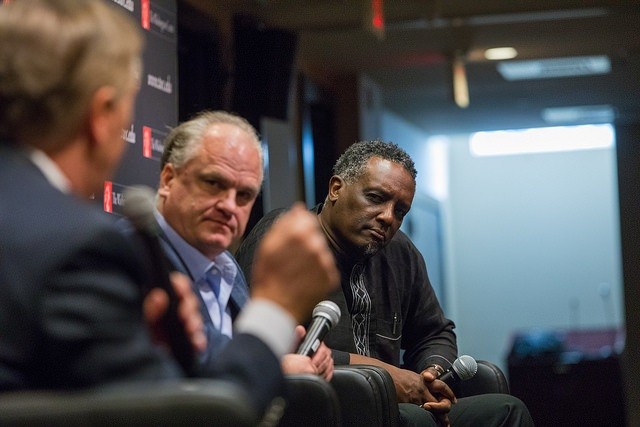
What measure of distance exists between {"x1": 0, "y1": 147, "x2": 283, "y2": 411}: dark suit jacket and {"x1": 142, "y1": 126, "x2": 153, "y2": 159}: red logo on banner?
2.74 meters

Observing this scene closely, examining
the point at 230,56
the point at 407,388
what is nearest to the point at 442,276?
the point at 230,56

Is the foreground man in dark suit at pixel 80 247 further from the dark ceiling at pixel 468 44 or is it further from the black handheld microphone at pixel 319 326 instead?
the dark ceiling at pixel 468 44

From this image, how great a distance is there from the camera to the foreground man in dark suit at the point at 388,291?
284 cm

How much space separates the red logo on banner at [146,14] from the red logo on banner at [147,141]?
0.41 meters

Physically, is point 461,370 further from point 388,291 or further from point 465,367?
point 388,291

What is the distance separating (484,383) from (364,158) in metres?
0.78

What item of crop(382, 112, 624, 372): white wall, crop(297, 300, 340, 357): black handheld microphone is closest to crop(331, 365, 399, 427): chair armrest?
crop(297, 300, 340, 357): black handheld microphone

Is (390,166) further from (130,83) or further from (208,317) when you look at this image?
(130,83)

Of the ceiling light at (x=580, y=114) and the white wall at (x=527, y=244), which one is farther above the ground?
the ceiling light at (x=580, y=114)

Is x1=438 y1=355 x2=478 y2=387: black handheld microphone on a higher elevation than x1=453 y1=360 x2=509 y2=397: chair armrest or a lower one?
higher

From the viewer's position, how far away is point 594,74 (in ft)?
26.9

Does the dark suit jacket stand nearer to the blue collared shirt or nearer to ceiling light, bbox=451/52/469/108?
the blue collared shirt

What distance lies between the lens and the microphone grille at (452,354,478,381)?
2838 mm

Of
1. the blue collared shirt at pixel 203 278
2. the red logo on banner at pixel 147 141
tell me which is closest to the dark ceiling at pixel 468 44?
the red logo on banner at pixel 147 141
